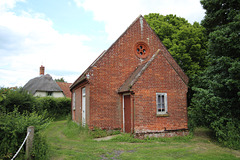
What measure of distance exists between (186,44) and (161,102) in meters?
11.0

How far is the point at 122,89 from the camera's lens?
1266 centimetres

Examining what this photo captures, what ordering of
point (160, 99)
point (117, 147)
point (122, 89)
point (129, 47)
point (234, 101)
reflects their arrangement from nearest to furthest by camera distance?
point (117, 147) < point (234, 101) < point (160, 99) < point (122, 89) < point (129, 47)

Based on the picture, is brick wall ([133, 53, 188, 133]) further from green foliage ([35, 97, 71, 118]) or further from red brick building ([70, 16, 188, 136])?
green foliage ([35, 97, 71, 118])

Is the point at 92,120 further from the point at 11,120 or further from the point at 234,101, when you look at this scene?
the point at 234,101

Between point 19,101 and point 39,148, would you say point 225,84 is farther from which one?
point 19,101

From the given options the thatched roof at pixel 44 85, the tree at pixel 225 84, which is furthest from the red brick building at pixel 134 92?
the thatched roof at pixel 44 85

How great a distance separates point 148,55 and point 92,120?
667cm

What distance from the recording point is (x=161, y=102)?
1186 centimetres

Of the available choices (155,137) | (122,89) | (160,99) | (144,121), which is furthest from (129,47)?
(155,137)

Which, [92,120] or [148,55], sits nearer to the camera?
[92,120]

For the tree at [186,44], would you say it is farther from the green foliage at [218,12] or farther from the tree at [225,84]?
the tree at [225,84]

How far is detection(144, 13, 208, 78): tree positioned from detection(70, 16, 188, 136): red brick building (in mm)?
7344

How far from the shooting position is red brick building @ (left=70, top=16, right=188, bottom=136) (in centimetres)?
1125

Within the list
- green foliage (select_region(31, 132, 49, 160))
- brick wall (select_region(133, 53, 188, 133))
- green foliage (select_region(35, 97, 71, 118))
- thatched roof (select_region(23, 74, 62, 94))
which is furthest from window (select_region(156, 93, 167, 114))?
thatched roof (select_region(23, 74, 62, 94))
